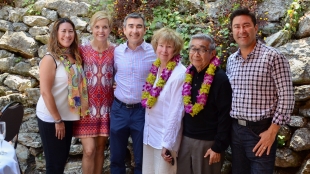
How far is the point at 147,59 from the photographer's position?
3686 millimetres

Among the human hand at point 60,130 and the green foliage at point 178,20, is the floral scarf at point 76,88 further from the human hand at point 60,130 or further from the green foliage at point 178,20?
the green foliage at point 178,20

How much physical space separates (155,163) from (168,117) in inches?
20.5

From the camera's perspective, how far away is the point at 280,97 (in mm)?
2707

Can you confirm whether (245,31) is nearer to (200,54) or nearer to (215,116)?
(200,54)

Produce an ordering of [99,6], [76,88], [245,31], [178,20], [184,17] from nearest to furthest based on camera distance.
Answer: [245,31] < [76,88] < [178,20] < [184,17] < [99,6]

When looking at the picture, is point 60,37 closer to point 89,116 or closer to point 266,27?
point 89,116

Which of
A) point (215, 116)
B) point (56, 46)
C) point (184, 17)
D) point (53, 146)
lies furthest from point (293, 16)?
point (53, 146)

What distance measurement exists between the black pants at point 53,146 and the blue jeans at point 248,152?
1.70 metres

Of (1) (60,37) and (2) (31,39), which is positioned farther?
(2) (31,39)

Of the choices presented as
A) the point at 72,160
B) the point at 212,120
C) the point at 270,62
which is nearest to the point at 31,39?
the point at 72,160

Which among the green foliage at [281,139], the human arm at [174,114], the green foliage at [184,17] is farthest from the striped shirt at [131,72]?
the green foliage at [281,139]

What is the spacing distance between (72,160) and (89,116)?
1.45m

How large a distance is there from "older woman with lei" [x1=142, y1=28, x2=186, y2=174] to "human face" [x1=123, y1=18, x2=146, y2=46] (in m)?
0.28

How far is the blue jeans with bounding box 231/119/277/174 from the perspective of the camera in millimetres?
2836
